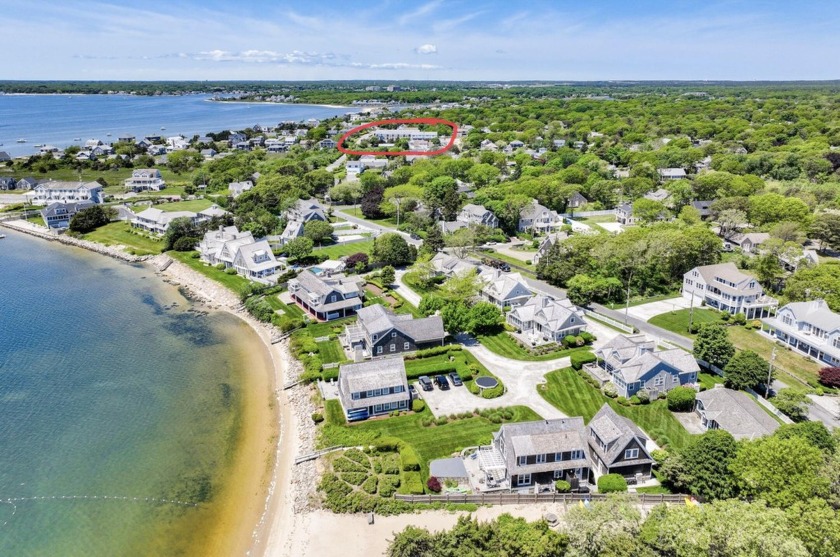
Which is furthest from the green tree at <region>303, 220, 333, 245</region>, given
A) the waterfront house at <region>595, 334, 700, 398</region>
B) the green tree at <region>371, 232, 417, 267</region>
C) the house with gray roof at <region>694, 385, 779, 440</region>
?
the house with gray roof at <region>694, 385, 779, 440</region>

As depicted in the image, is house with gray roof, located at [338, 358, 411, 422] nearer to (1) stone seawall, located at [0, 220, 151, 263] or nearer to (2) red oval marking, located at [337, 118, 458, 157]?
(1) stone seawall, located at [0, 220, 151, 263]

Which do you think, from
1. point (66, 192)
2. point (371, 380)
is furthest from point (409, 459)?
point (66, 192)

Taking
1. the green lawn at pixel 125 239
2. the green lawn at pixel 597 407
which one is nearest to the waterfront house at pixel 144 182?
the green lawn at pixel 125 239

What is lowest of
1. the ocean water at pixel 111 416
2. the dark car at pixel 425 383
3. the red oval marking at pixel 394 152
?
the ocean water at pixel 111 416

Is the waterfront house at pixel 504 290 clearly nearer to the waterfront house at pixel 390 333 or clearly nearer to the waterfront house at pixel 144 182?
the waterfront house at pixel 390 333

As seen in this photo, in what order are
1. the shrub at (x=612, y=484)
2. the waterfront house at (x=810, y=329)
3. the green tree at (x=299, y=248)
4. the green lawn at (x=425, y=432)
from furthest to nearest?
1. the green tree at (x=299, y=248)
2. the waterfront house at (x=810, y=329)
3. the green lawn at (x=425, y=432)
4. the shrub at (x=612, y=484)

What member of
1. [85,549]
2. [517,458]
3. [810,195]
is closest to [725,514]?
[517,458]

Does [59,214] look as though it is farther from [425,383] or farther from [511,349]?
[511,349]
